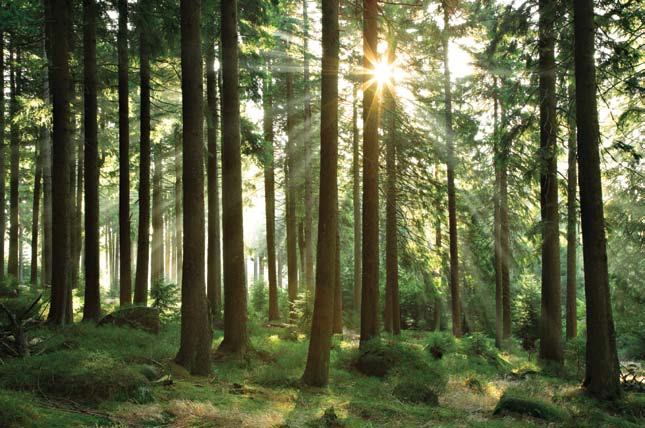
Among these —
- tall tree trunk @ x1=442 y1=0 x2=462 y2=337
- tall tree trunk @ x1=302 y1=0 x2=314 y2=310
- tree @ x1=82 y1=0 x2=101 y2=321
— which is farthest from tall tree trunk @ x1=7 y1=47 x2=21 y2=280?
tall tree trunk @ x1=442 y1=0 x2=462 y2=337

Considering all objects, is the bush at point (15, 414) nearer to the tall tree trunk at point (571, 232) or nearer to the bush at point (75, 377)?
the bush at point (75, 377)

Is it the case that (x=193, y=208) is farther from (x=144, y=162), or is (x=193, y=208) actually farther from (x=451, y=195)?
(x=451, y=195)

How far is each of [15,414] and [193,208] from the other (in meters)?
5.04

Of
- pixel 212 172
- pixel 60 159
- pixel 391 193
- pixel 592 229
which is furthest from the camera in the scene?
pixel 391 193

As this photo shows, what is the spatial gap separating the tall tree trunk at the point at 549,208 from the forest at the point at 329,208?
0.25 ft

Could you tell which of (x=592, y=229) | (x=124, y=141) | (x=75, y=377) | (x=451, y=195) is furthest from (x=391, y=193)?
(x=75, y=377)

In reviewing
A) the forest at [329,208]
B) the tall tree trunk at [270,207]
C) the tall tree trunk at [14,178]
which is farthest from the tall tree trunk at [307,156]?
the tall tree trunk at [14,178]

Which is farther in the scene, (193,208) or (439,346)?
(439,346)

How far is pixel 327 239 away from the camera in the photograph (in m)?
9.74

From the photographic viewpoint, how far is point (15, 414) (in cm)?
489

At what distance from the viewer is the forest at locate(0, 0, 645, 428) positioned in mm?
8086

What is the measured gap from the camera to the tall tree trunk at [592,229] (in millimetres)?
9719

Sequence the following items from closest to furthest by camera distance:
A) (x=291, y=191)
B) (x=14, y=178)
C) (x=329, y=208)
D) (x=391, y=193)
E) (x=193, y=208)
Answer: (x=193, y=208) → (x=329, y=208) → (x=391, y=193) → (x=14, y=178) → (x=291, y=191)

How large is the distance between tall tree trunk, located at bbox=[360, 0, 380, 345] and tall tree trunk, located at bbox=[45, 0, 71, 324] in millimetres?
7288
